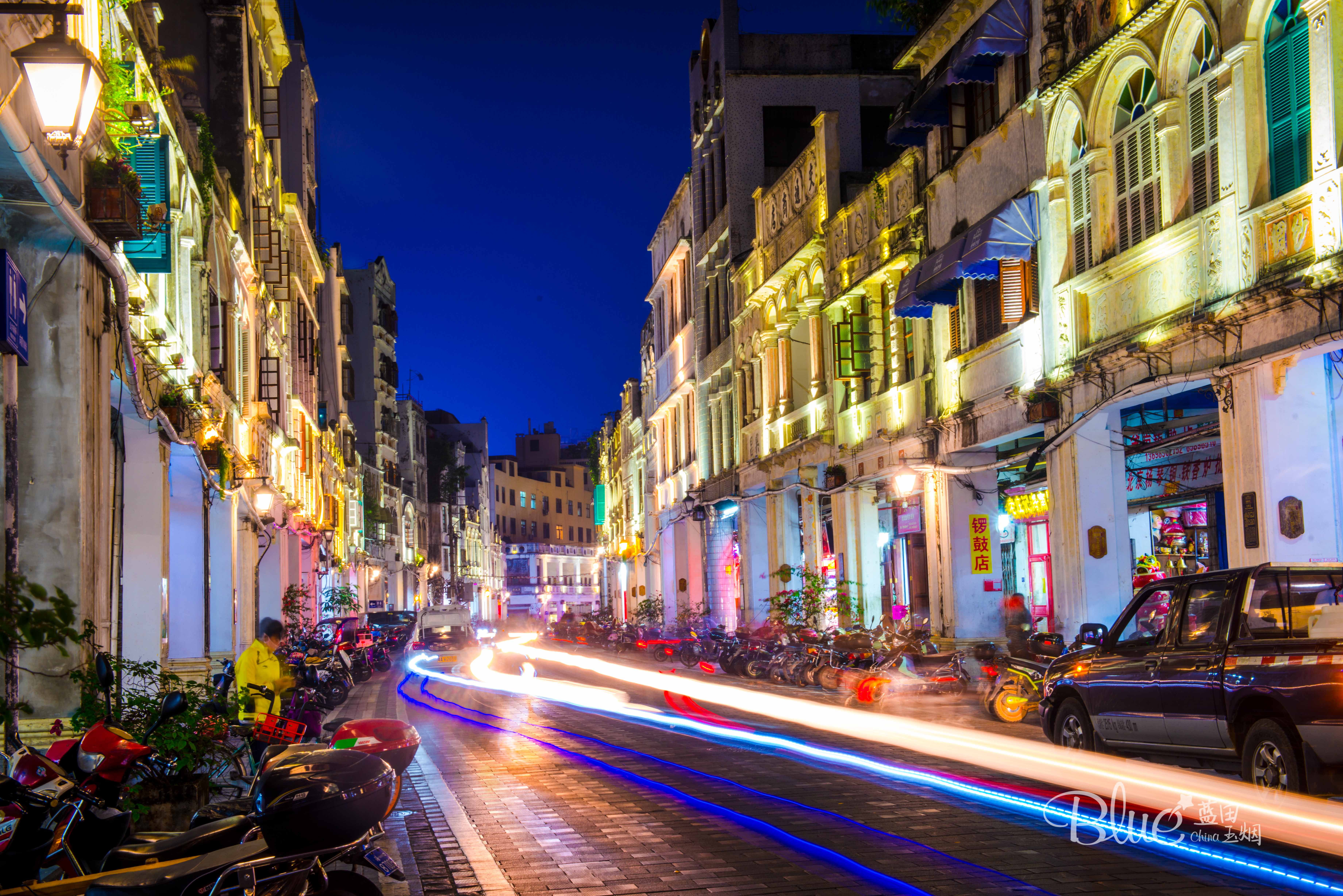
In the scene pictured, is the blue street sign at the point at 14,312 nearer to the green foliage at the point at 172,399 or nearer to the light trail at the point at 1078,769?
the green foliage at the point at 172,399

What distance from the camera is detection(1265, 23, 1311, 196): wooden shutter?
14.2 metres

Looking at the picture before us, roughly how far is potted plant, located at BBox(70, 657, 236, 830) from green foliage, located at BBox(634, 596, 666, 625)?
39465 millimetres

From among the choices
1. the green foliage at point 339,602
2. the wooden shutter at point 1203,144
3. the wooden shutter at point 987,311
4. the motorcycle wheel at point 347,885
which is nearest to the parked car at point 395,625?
the green foliage at point 339,602

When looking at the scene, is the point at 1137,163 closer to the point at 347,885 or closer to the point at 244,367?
the point at 347,885

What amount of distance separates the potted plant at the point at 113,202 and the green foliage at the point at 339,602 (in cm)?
3519

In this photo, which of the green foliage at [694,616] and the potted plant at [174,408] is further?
the green foliage at [694,616]

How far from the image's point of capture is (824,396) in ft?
101

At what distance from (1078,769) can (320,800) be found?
7.77 metres

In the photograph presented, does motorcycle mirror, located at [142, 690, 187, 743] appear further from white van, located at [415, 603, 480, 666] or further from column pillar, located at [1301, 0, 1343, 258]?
white van, located at [415, 603, 480, 666]

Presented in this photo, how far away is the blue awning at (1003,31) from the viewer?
20469mm

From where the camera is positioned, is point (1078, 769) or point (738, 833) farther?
point (1078, 769)

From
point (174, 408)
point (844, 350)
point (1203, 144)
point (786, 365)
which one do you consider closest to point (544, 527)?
point (786, 365)

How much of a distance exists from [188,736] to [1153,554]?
16672 mm

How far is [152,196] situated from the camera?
647 inches
